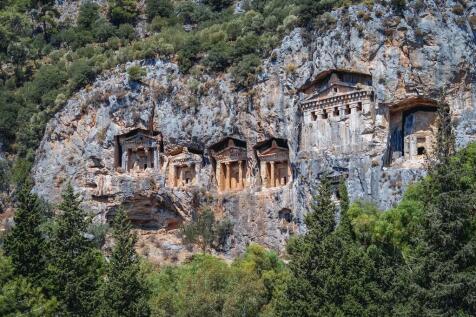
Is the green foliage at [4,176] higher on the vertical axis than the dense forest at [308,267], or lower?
higher

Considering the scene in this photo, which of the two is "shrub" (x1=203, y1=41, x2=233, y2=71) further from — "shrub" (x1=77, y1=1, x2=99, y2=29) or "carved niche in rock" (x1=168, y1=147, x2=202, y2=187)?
"shrub" (x1=77, y1=1, x2=99, y2=29)

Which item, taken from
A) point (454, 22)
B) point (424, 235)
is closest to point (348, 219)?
point (424, 235)

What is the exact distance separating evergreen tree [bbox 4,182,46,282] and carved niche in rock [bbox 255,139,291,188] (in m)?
24.5

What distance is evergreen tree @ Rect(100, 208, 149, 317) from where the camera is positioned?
47000 millimetres

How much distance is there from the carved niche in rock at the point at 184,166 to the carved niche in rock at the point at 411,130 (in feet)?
53.1

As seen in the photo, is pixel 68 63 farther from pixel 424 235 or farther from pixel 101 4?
pixel 424 235

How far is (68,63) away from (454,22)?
41362mm

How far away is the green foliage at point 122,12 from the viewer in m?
99.7

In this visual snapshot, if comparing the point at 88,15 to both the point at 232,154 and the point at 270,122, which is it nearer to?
the point at 232,154

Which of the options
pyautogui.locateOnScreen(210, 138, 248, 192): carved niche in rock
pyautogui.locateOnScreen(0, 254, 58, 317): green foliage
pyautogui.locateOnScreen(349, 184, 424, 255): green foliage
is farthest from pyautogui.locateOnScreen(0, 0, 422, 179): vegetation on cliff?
pyautogui.locateOnScreen(0, 254, 58, 317): green foliage

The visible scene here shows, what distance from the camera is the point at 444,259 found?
4372cm

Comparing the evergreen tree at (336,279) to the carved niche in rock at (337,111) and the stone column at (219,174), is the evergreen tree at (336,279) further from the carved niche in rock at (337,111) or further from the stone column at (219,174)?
the stone column at (219,174)

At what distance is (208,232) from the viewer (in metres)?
70.4

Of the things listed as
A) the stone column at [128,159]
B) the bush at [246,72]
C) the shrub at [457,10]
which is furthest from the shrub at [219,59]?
the shrub at [457,10]
